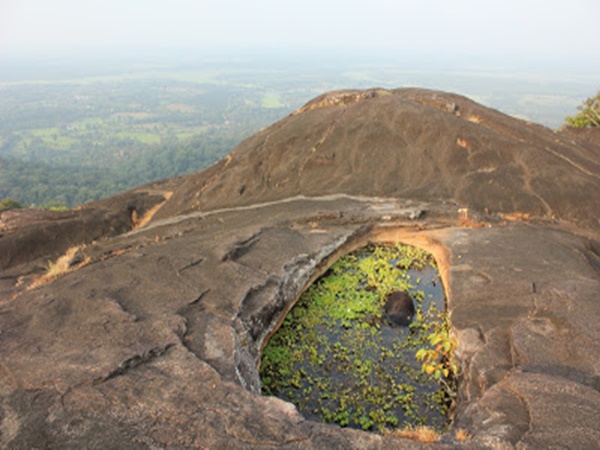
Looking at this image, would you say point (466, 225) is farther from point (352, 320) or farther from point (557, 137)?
point (557, 137)

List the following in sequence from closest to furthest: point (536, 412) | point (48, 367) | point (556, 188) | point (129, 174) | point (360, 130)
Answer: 1. point (536, 412)
2. point (48, 367)
3. point (556, 188)
4. point (360, 130)
5. point (129, 174)

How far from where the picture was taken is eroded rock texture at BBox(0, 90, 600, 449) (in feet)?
23.1

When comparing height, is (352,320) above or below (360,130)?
below

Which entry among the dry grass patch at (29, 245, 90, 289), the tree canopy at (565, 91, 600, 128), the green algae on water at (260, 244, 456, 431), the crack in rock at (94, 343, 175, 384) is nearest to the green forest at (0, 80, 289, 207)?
the dry grass patch at (29, 245, 90, 289)

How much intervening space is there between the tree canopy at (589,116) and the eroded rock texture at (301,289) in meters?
15.8

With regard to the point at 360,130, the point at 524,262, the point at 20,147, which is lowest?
the point at 20,147

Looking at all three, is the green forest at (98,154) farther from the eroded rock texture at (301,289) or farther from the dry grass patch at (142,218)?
the eroded rock texture at (301,289)

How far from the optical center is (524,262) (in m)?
13.6

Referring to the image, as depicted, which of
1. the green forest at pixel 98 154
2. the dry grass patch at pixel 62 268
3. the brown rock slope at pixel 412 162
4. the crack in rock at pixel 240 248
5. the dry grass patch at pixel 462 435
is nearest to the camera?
the dry grass patch at pixel 462 435

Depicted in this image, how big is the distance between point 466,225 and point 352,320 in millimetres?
8016

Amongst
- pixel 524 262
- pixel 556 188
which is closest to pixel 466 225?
pixel 524 262

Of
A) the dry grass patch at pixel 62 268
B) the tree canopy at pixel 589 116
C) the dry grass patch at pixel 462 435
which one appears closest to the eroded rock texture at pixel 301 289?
the dry grass patch at pixel 462 435

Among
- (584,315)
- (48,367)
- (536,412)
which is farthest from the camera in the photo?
(584,315)

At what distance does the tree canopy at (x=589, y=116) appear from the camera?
131 feet
